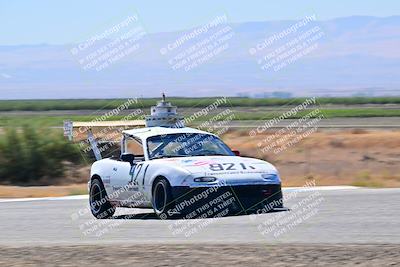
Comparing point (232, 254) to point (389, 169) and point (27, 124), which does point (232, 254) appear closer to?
point (389, 169)

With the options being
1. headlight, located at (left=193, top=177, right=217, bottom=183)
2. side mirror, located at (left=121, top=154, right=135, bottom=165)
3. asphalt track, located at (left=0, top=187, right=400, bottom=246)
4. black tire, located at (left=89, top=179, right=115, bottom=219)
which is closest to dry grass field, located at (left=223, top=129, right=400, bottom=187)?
asphalt track, located at (left=0, top=187, right=400, bottom=246)

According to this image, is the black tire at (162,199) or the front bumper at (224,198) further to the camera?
the black tire at (162,199)

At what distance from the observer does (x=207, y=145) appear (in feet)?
49.6

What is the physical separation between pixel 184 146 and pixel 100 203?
5.94 ft

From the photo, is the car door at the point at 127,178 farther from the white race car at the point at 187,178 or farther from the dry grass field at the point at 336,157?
the dry grass field at the point at 336,157

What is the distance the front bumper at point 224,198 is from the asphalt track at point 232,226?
0.24 meters

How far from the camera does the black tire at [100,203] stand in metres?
15.5

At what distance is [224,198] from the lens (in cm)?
1378

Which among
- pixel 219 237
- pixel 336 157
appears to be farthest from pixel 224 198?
pixel 336 157

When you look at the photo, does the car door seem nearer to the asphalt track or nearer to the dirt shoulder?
the asphalt track

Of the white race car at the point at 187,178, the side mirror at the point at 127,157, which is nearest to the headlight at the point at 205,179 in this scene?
the white race car at the point at 187,178

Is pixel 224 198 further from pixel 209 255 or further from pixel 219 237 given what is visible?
pixel 209 255

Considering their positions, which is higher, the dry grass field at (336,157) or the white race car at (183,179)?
the white race car at (183,179)

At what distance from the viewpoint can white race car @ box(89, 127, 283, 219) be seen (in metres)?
13.7
